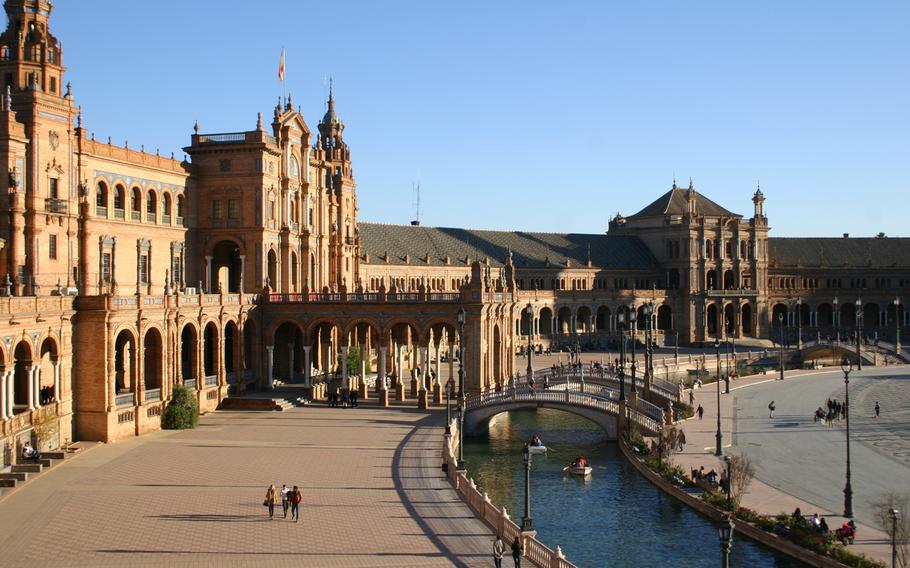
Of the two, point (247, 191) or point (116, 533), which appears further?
point (247, 191)

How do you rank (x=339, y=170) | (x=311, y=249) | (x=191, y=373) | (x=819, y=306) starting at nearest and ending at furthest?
(x=191, y=373), (x=311, y=249), (x=339, y=170), (x=819, y=306)

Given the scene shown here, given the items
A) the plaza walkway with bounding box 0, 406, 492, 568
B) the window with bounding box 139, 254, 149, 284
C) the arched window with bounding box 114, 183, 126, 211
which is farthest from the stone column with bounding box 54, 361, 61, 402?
the window with bounding box 139, 254, 149, 284

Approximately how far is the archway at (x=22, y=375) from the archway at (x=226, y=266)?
1023 inches

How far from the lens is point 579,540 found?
139ft

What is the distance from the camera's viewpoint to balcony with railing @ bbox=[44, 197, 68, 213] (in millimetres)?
60406

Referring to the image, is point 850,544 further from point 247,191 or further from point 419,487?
point 247,191

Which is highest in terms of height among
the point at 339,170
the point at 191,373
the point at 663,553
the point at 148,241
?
the point at 339,170

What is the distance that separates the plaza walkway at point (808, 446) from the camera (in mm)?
45219

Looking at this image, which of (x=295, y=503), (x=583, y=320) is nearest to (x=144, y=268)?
(x=295, y=503)

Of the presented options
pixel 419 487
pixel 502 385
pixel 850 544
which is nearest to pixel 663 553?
pixel 850 544

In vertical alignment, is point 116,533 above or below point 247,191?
below

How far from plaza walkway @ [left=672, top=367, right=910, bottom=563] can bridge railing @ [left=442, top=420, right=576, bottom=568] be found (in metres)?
12.3

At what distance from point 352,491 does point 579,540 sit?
9790mm

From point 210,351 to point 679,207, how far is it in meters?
88.7
